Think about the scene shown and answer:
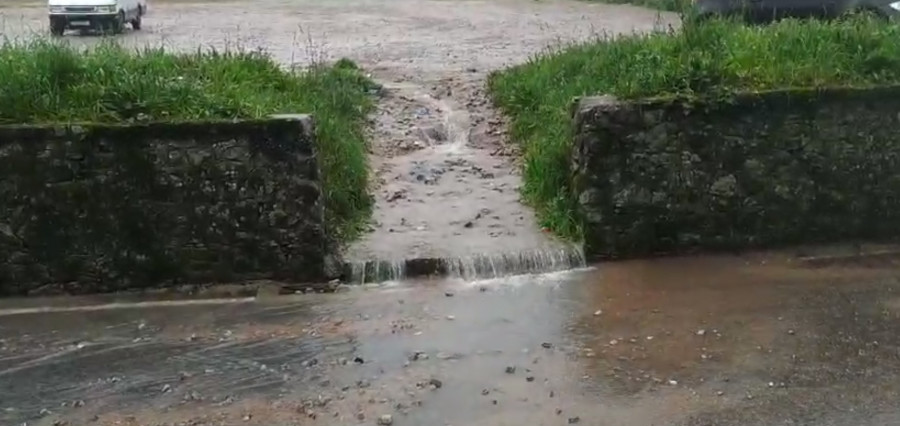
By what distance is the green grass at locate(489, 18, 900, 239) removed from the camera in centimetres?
1035

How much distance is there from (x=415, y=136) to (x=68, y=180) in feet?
16.7

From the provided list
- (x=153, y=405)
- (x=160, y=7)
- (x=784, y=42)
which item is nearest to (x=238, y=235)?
(x=153, y=405)

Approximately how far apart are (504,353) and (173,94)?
4128 millimetres

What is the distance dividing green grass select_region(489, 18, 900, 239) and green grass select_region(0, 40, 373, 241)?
188 centimetres

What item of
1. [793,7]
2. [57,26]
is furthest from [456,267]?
[57,26]

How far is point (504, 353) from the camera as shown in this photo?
786 cm

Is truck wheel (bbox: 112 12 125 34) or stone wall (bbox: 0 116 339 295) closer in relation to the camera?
stone wall (bbox: 0 116 339 295)

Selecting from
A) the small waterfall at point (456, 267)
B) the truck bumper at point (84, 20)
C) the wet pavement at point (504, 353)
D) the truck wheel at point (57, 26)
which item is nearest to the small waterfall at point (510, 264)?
the small waterfall at point (456, 267)

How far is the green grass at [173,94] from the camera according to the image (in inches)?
391

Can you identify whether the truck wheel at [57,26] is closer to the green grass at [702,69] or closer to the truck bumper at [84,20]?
the truck bumper at [84,20]

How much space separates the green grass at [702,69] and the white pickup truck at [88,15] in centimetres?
1669

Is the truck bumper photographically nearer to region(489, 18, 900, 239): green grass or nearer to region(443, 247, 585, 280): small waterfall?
region(489, 18, 900, 239): green grass

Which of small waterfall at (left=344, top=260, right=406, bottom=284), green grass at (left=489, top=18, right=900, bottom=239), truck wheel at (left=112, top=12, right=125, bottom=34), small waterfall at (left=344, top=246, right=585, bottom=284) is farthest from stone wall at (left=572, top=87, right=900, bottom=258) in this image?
truck wheel at (left=112, top=12, right=125, bottom=34)

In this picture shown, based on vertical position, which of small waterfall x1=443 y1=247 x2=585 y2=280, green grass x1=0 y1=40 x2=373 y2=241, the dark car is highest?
the dark car
